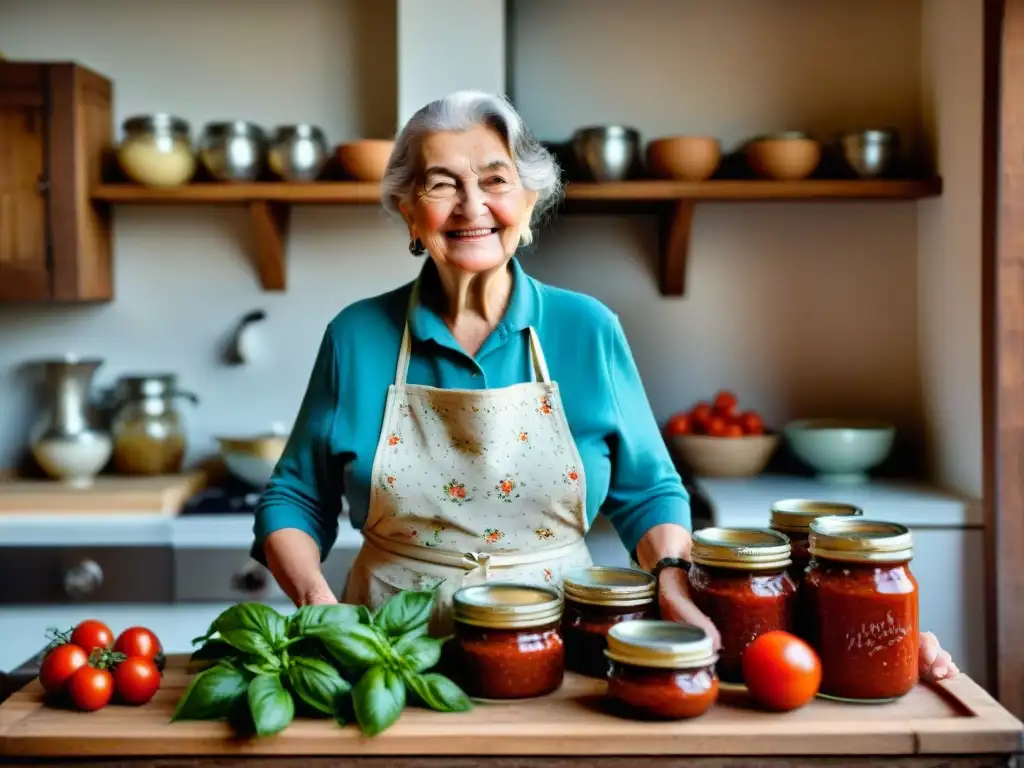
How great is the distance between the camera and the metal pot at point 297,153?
302 centimetres

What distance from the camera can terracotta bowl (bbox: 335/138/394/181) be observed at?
2998 mm

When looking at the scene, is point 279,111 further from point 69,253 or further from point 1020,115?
point 1020,115

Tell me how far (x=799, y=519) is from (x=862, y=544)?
21 cm

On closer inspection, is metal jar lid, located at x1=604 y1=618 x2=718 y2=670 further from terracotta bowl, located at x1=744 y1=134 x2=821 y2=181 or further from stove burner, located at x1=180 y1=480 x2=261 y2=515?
terracotta bowl, located at x1=744 y1=134 x2=821 y2=181

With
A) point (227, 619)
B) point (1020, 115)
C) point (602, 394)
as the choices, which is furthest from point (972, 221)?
point (227, 619)

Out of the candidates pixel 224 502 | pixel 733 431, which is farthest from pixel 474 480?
pixel 733 431

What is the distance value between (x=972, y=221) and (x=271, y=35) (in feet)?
6.44

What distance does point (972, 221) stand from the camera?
2.87 m

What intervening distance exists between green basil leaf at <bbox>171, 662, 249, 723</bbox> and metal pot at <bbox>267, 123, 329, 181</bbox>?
2.03m

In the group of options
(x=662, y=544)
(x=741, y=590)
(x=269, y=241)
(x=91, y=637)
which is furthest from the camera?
(x=269, y=241)

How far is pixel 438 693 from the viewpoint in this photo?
1185 millimetres

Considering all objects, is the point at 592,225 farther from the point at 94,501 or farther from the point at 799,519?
the point at 799,519

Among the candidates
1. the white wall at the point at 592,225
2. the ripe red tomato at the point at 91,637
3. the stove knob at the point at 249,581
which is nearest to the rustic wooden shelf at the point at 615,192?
the white wall at the point at 592,225

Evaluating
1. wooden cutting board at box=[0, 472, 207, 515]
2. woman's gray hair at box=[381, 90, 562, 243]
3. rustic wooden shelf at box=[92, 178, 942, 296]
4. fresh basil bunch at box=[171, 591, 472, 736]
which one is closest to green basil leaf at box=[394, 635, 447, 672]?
fresh basil bunch at box=[171, 591, 472, 736]
